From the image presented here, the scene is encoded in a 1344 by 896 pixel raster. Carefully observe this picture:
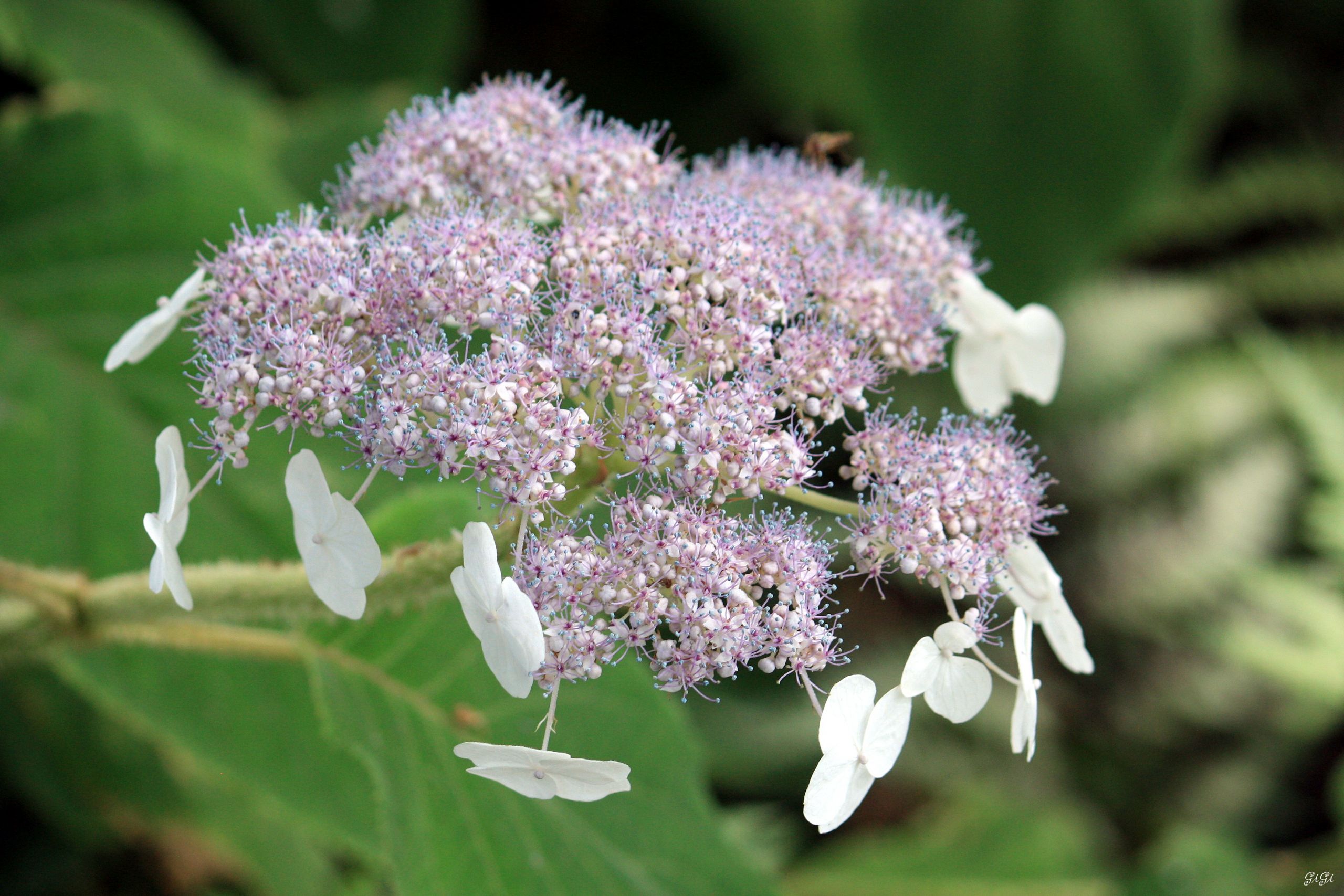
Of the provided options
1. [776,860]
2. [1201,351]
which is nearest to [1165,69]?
[1201,351]

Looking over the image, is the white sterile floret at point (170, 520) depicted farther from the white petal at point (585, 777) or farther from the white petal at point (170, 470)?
the white petal at point (585, 777)

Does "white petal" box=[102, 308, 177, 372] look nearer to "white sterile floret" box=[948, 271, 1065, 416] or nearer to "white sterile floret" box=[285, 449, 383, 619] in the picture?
"white sterile floret" box=[285, 449, 383, 619]

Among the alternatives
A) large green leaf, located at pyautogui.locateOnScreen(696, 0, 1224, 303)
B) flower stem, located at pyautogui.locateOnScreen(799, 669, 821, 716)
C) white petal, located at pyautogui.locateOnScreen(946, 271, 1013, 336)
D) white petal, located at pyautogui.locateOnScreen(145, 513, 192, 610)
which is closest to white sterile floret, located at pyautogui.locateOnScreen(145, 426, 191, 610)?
white petal, located at pyautogui.locateOnScreen(145, 513, 192, 610)

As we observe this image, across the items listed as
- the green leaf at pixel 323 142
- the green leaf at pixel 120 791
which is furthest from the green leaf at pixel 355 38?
the green leaf at pixel 120 791

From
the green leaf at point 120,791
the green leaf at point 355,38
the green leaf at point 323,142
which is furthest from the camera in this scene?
the green leaf at point 355,38

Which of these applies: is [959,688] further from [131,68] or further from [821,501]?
[131,68]

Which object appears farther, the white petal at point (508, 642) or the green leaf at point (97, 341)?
the green leaf at point (97, 341)
